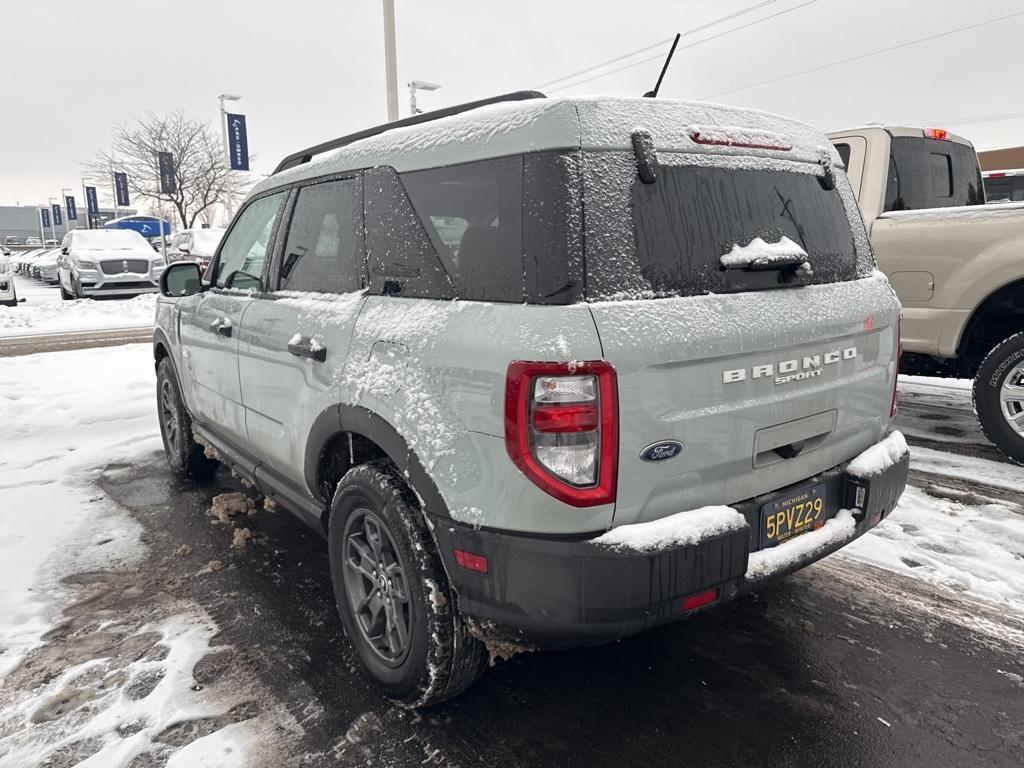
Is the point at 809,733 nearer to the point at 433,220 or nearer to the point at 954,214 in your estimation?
the point at 433,220

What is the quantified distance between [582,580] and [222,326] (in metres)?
2.62

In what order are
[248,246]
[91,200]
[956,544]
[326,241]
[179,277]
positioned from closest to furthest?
[326,241]
[956,544]
[248,246]
[179,277]
[91,200]

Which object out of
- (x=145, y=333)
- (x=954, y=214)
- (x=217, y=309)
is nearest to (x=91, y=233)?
(x=145, y=333)

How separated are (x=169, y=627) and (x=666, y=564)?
2.30 m

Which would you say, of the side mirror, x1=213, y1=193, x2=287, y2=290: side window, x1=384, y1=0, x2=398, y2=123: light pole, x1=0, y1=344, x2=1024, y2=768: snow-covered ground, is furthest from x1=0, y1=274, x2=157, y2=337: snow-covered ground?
x1=213, y1=193, x2=287, y2=290: side window

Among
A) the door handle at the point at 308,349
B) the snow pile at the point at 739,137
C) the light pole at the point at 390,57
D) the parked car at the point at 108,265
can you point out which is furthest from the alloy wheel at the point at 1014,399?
the parked car at the point at 108,265

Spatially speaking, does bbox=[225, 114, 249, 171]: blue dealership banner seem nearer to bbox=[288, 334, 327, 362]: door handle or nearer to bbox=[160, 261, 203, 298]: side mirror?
bbox=[160, 261, 203, 298]: side mirror

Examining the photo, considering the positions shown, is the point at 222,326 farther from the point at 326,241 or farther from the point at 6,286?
the point at 6,286

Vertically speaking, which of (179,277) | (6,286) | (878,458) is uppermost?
(179,277)

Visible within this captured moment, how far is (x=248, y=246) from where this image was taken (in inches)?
154

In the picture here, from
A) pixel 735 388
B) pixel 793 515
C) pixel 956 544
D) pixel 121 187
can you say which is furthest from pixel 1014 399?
pixel 121 187

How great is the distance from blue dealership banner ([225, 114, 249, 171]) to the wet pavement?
20163 millimetres

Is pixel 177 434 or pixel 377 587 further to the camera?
pixel 177 434

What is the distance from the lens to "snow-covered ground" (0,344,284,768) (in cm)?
243
